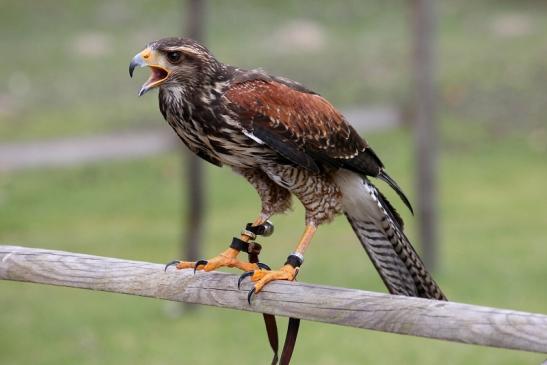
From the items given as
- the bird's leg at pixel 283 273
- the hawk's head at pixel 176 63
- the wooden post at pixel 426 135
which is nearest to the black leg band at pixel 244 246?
the bird's leg at pixel 283 273

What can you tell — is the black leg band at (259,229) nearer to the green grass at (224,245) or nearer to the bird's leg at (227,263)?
the bird's leg at (227,263)

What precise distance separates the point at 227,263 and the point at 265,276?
395 millimetres

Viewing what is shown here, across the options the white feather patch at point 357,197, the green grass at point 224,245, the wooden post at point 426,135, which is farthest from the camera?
the wooden post at point 426,135

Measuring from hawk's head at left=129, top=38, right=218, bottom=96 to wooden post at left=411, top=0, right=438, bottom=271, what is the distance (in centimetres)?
685

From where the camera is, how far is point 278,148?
4707 millimetres

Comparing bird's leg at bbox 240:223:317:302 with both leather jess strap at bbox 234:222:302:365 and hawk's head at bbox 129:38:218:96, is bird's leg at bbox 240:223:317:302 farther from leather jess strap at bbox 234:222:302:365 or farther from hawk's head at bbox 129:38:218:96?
hawk's head at bbox 129:38:218:96

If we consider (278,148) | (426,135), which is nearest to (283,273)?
(278,148)

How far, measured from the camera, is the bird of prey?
182 inches

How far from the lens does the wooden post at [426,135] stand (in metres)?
11.3

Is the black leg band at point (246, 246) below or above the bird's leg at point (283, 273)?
below

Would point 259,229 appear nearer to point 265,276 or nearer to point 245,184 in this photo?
point 265,276

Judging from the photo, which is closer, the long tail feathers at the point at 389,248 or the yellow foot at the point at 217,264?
the yellow foot at the point at 217,264

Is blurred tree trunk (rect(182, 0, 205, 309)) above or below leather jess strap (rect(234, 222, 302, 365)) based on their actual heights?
below

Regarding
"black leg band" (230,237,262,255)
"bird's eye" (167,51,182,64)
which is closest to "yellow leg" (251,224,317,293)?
"black leg band" (230,237,262,255)
